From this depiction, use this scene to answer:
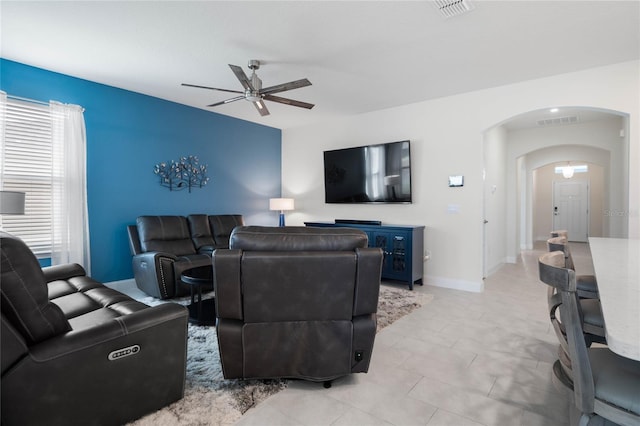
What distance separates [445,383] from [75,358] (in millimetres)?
2081

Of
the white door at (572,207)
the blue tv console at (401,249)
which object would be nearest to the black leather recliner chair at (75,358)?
the blue tv console at (401,249)

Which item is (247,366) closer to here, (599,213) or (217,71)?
(217,71)

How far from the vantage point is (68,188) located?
12.5ft

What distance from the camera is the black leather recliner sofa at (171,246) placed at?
3.72 m

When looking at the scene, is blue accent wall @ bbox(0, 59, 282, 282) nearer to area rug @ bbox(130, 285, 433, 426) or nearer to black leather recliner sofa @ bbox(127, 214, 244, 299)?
black leather recliner sofa @ bbox(127, 214, 244, 299)

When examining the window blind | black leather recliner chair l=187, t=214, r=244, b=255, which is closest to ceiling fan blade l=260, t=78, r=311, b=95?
black leather recliner chair l=187, t=214, r=244, b=255

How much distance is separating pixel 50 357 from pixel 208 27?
2649 mm

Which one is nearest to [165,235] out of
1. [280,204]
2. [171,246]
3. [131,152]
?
[171,246]

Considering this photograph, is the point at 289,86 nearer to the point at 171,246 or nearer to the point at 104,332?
the point at 104,332

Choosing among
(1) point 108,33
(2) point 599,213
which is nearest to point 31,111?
(1) point 108,33

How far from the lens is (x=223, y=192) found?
554cm

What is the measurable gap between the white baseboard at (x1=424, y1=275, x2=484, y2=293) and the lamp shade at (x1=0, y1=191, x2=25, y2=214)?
15.5ft

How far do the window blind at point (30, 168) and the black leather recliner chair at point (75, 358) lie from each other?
261 centimetres

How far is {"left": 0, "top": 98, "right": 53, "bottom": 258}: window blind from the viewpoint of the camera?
137 inches
